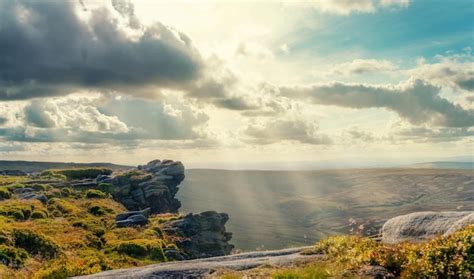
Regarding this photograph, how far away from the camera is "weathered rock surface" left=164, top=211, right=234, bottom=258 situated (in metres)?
76.6

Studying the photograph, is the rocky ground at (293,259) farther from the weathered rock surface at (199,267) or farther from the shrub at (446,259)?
the shrub at (446,259)

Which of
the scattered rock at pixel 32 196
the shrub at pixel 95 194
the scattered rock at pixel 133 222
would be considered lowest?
the scattered rock at pixel 133 222

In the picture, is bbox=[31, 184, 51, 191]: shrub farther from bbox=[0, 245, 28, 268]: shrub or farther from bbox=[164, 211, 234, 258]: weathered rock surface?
bbox=[0, 245, 28, 268]: shrub

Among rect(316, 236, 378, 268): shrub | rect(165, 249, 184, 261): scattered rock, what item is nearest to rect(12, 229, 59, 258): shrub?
rect(165, 249, 184, 261): scattered rock

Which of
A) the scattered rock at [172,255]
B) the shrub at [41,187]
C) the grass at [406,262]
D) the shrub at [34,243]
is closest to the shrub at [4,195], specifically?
the shrub at [41,187]

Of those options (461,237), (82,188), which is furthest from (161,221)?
(461,237)

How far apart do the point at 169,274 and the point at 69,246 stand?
35.8 metres

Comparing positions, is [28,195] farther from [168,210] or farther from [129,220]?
[168,210]

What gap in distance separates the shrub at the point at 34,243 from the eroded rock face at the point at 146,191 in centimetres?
6152

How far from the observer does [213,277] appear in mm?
15781

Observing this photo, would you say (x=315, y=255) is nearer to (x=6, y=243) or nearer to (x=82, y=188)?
(x=6, y=243)

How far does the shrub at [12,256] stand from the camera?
108ft

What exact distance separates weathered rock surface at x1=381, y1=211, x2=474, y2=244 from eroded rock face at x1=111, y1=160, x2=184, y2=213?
9042cm

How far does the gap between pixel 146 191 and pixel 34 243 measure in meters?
71.7
